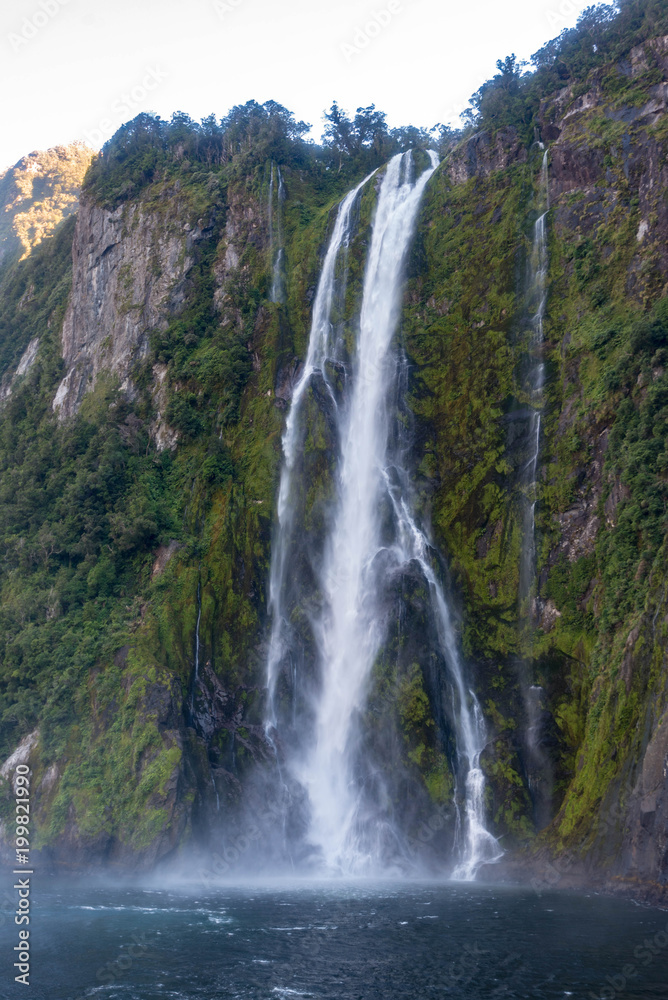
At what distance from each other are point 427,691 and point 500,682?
8.01 ft

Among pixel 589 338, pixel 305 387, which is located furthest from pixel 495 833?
pixel 305 387

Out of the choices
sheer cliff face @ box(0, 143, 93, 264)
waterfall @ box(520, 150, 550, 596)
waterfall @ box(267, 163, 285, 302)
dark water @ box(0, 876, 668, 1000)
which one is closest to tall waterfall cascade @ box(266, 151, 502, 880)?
waterfall @ box(267, 163, 285, 302)

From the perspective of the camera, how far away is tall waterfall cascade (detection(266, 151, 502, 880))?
25.9 metres

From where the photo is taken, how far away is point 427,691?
26688mm

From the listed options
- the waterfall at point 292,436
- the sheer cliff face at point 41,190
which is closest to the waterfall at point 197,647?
the waterfall at point 292,436

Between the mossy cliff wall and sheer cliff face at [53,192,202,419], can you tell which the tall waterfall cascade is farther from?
sheer cliff face at [53,192,202,419]

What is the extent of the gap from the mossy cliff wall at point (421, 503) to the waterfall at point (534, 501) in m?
0.22

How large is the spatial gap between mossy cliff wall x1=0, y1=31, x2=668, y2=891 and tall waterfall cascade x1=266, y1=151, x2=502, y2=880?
708mm

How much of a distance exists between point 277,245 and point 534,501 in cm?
2065

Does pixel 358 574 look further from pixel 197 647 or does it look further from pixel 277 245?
pixel 277 245

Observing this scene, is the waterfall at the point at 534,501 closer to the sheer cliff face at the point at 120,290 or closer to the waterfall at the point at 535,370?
the waterfall at the point at 535,370

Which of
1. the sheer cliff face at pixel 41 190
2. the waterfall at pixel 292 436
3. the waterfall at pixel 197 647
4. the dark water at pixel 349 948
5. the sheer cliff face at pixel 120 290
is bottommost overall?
the dark water at pixel 349 948

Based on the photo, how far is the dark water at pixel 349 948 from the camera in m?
12.5

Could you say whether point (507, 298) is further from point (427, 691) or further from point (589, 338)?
point (427, 691)
